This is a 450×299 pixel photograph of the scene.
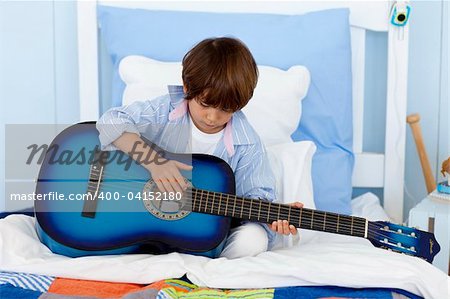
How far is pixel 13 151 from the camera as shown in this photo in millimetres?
2174

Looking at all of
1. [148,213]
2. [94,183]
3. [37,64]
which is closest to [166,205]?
[148,213]

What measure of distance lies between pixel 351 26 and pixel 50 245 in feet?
3.98

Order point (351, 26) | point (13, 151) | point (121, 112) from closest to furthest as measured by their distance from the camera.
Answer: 1. point (121, 112)
2. point (351, 26)
3. point (13, 151)

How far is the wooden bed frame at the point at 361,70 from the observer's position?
78.6 inches

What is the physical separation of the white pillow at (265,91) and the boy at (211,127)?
0.27 meters

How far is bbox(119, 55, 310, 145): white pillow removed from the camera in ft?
5.85

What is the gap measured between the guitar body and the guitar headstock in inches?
12.2

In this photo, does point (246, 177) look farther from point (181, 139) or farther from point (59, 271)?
point (59, 271)

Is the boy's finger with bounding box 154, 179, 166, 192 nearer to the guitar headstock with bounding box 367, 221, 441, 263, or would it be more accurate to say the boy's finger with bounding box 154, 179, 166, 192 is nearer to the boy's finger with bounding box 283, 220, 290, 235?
the boy's finger with bounding box 283, 220, 290, 235

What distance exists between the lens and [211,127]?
1.46 m

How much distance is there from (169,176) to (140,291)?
31 cm

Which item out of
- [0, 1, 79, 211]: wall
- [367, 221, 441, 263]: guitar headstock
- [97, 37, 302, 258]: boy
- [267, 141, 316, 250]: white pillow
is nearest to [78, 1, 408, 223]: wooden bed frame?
[0, 1, 79, 211]: wall

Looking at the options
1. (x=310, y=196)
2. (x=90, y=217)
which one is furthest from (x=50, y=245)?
(x=310, y=196)

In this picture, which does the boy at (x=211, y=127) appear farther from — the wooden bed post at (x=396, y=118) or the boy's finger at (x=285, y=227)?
the wooden bed post at (x=396, y=118)
